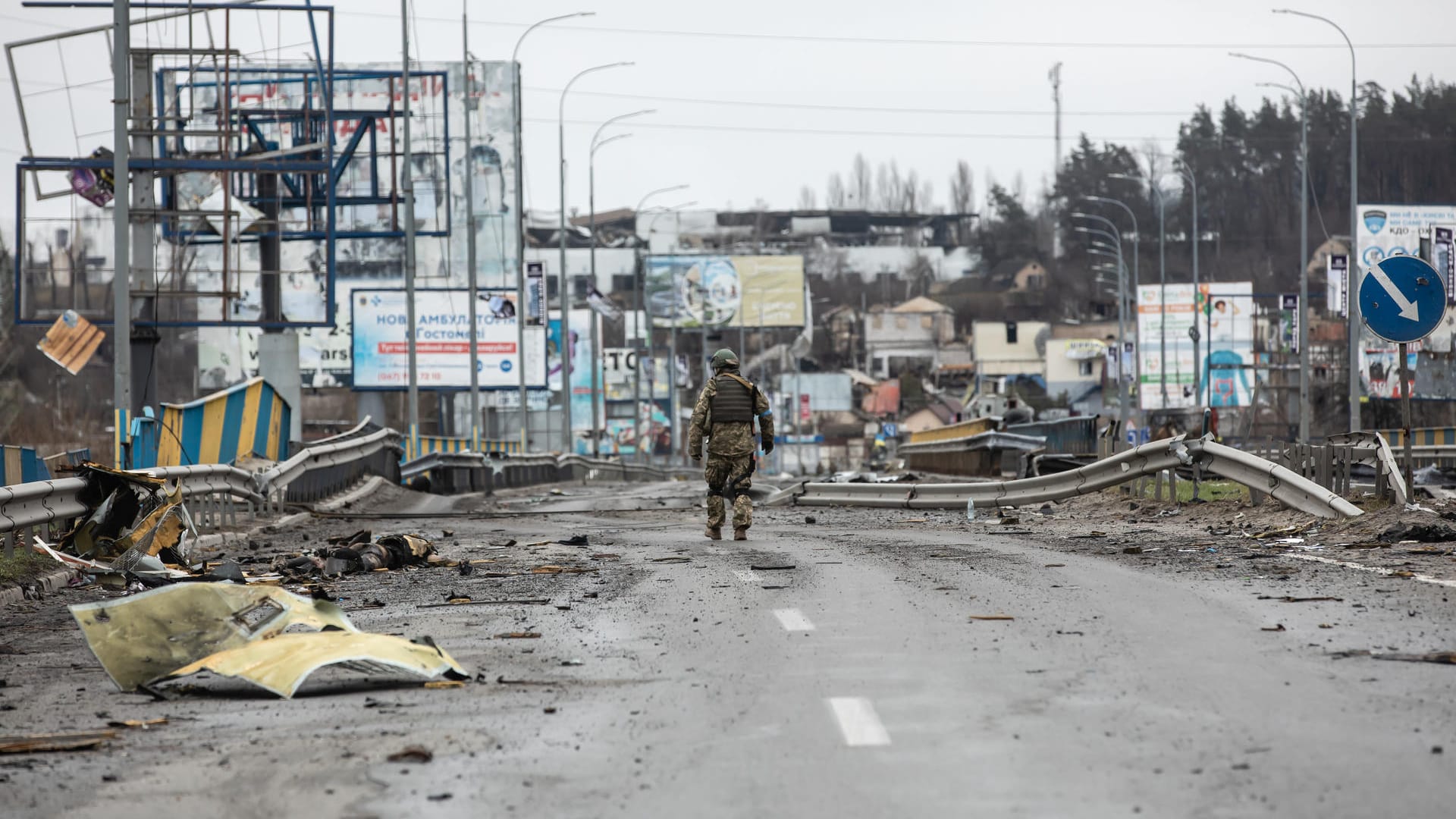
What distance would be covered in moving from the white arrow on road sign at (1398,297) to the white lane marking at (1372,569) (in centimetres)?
269

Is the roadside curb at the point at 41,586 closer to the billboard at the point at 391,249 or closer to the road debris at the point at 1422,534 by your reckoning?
the road debris at the point at 1422,534

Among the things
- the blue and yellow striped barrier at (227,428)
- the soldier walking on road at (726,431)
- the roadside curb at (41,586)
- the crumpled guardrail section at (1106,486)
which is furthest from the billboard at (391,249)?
the roadside curb at (41,586)

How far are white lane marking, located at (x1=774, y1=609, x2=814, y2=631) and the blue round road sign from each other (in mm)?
7006

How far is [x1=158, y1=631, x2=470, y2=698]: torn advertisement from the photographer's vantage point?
24.0 feet

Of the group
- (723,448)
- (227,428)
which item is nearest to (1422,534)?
(723,448)

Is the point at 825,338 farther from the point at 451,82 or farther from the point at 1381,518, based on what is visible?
the point at 1381,518

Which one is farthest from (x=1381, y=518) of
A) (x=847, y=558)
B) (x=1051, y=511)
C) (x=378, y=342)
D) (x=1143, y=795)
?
(x=378, y=342)

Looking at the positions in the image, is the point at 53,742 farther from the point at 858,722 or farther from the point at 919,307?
the point at 919,307

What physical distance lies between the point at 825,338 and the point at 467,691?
6063 inches

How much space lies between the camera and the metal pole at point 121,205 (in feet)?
69.1

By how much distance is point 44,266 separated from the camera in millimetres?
35750

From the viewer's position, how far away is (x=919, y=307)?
155250 mm

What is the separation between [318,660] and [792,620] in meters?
2.68

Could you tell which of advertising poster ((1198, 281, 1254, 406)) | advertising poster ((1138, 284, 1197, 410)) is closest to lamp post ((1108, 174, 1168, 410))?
advertising poster ((1138, 284, 1197, 410))
